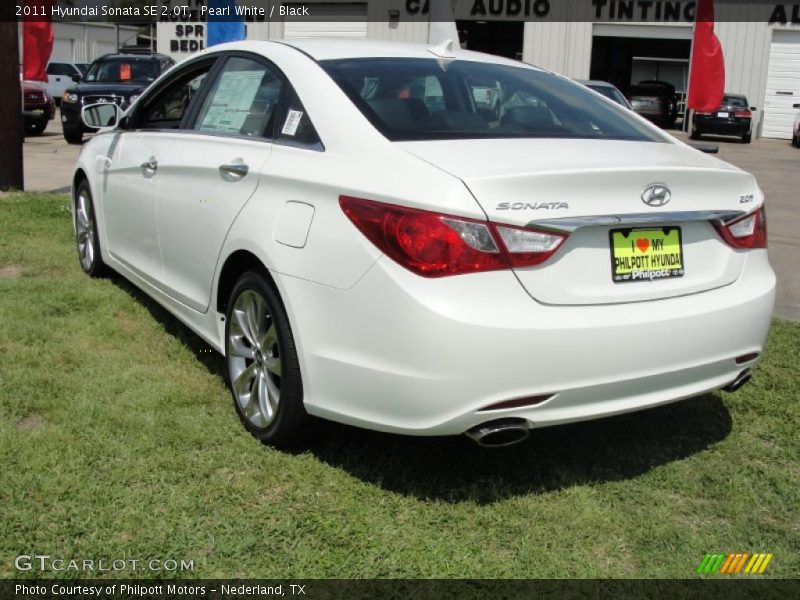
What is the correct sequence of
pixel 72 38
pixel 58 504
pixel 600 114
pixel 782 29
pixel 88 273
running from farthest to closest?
pixel 72 38
pixel 782 29
pixel 88 273
pixel 600 114
pixel 58 504

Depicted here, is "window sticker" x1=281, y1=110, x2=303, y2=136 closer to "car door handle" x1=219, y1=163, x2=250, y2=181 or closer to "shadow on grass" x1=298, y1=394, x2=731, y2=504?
"car door handle" x1=219, y1=163, x2=250, y2=181

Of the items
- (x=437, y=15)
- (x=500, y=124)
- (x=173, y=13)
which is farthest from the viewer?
(x=173, y=13)

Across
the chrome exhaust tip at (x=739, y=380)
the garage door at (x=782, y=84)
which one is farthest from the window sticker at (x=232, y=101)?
the garage door at (x=782, y=84)

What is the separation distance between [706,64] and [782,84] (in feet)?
54.6

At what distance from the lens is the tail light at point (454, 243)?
275 cm

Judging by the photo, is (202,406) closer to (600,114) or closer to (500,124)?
→ (500,124)

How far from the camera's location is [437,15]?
8.85 m

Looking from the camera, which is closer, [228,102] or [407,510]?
[407,510]

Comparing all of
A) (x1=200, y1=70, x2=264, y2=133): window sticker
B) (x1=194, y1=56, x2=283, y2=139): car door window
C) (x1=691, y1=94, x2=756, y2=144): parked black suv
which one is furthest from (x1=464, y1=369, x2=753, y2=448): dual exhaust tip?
(x1=691, y1=94, x2=756, y2=144): parked black suv

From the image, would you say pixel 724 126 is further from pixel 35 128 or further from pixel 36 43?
pixel 36 43

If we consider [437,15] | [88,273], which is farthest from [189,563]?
[437,15]

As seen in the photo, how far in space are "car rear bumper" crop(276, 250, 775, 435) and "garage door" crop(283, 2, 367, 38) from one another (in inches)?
1093

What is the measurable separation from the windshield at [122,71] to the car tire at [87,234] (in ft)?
38.9

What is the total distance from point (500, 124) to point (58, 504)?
6.80 ft
